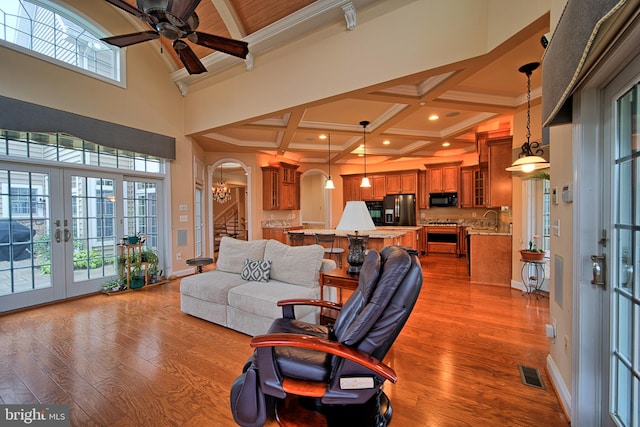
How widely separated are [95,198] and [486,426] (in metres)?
5.58

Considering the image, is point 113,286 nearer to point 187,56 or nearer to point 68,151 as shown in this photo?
point 68,151

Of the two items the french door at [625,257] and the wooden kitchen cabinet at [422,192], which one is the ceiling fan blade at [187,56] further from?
the wooden kitchen cabinet at [422,192]

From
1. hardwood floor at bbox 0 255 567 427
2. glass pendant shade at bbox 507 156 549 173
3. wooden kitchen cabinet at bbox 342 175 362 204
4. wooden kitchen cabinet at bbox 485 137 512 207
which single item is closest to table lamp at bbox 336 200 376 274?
hardwood floor at bbox 0 255 567 427

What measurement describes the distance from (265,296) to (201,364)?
0.76 metres

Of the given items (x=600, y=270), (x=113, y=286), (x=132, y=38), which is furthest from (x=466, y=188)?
(x=113, y=286)

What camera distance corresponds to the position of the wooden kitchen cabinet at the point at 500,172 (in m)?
4.58

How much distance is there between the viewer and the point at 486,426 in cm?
159

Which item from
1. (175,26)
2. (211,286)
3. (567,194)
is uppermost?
(175,26)

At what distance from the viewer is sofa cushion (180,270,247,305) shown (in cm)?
297

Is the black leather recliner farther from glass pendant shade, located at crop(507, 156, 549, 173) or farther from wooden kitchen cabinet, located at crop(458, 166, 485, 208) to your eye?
wooden kitchen cabinet, located at crop(458, 166, 485, 208)

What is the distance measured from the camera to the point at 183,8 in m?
2.18

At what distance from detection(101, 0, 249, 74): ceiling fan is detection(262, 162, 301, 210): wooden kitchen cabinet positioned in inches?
170

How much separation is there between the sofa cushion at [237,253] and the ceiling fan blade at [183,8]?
240cm

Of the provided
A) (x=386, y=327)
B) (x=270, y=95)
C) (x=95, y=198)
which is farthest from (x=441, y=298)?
(x=95, y=198)
